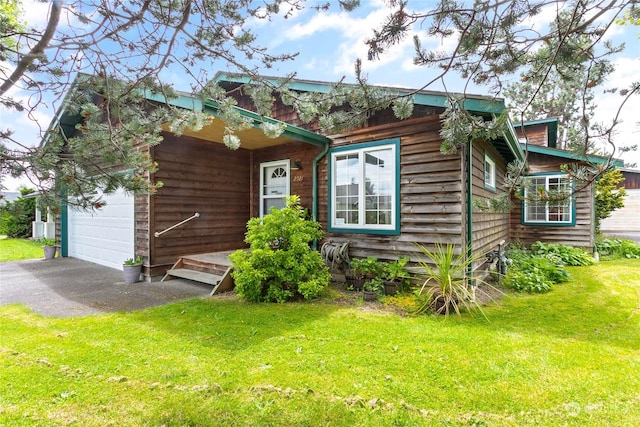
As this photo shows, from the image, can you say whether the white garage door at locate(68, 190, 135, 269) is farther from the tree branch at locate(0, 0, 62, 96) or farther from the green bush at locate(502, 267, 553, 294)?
the green bush at locate(502, 267, 553, 294)

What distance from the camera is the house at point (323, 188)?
16.1 ft

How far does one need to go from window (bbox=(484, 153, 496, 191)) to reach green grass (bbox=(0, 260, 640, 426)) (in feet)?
10.1

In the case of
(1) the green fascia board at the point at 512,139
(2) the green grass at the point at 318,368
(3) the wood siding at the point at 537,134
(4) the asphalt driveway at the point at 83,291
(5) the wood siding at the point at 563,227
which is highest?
(3) the wood siding at the point at 537,134

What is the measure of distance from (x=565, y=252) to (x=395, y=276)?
6.28 metres

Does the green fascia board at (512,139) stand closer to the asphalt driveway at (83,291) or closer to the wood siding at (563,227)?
the wood siding at (563,227)

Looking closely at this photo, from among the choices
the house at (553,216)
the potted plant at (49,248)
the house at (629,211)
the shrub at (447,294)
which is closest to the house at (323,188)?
the house at (553,216)

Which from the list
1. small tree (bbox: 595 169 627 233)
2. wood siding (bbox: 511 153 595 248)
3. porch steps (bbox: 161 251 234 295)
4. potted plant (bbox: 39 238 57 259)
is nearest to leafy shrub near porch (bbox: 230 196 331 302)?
porch steps (bbox: 161 251 234 295)

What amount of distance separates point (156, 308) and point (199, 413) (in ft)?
8.81

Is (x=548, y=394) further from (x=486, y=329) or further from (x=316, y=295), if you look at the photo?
(x=316, y=295)

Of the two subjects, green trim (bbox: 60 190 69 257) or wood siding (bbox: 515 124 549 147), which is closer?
green trim (bbox: 60 190 69 257)

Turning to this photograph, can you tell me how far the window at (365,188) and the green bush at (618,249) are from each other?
27.3 ft

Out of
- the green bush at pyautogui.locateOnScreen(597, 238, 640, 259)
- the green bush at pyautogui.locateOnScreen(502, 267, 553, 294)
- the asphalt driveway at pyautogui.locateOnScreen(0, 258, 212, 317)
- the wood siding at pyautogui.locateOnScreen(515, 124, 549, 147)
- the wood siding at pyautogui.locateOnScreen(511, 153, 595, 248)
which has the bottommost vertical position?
the asphalt driveway at pyautogui.locateOnScreen(0, 258, 212, 317)

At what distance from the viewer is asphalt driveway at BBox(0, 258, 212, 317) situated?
4.46 meters

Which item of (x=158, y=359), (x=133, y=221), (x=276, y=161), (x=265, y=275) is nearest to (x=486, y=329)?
(x=265, y=275)
